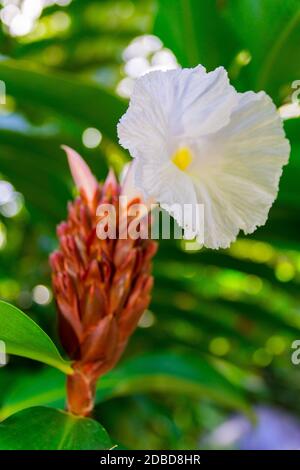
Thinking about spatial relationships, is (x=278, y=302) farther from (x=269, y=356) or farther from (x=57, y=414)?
(x=57, y=414)

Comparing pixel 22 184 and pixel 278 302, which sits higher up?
pixel 22 184

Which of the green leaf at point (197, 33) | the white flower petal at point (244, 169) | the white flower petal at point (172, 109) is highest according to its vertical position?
the green leaf at point (197, 33)

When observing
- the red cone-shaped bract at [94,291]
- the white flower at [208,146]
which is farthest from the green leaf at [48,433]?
the white flower at [208,146]

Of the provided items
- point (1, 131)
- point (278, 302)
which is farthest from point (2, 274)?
point (278, 302)

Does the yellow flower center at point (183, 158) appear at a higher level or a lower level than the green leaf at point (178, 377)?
higher

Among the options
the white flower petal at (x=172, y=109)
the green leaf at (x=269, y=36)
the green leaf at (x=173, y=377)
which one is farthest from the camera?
the green leaf at (x=173, y=377)

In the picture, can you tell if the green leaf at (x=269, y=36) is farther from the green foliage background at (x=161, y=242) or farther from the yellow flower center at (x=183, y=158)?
the yellow flower center at (x=183, y=158)
